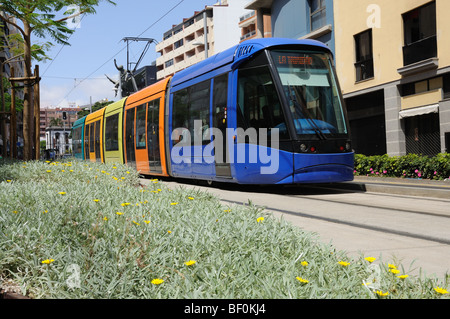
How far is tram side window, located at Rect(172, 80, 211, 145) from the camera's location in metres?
12.7

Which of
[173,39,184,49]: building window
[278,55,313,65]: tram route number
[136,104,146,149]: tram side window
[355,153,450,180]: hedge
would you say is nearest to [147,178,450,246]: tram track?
[278,55,313,65]: tram route number

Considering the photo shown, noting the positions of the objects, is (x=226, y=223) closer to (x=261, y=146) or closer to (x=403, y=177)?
(x=261, y=146)

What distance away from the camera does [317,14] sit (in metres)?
26.5

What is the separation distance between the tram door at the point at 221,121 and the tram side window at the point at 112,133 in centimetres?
997

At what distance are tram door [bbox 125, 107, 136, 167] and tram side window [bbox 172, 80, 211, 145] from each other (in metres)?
4.76

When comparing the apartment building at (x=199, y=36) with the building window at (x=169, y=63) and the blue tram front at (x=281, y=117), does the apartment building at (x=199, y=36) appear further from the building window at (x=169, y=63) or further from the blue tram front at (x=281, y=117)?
the blue tram front at (x=281, y=117)

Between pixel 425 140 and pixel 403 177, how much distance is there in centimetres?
517

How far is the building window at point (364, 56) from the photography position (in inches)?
899

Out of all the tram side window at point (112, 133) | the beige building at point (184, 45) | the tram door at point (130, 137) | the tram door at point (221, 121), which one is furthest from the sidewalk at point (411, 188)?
the beige building at point (184, 45)

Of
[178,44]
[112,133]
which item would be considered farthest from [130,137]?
[178,44]

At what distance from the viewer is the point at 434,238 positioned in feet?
19.1

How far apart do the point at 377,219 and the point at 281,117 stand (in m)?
3.78

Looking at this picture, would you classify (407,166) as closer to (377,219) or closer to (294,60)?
(294,60)
